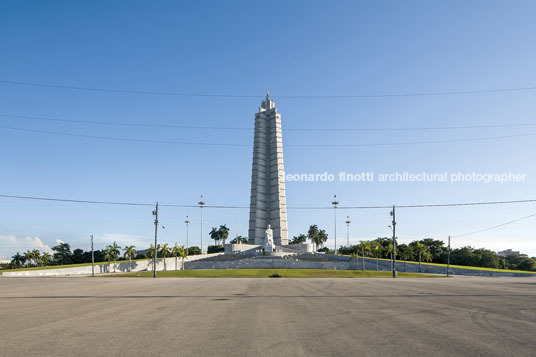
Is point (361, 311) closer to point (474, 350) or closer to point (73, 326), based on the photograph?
point (474, 350)

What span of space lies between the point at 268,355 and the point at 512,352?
16.6 feet

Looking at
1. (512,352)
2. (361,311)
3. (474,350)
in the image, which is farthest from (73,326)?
(512,352)

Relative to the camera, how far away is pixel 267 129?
109938mm

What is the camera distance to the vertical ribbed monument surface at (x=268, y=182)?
10181 cm

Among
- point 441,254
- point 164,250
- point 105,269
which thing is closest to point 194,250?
point 164,250

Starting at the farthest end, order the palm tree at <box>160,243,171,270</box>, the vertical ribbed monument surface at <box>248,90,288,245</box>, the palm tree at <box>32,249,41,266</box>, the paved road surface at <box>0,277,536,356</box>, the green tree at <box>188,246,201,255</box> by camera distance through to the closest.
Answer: the green tree at <box>188,246,201,255</box>
the vertical ribbed monument surface at <box>248,90,288,245</box>
the palm tree at <box>32,249,41,266</box>
the palm tree at <box>160,243,171,270</box>
the paved road surface at <box>0,277,536,356</box>

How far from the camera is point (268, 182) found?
10700 cm

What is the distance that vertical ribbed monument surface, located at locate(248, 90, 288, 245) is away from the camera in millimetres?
101812

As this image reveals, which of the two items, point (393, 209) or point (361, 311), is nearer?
point (361, 311)

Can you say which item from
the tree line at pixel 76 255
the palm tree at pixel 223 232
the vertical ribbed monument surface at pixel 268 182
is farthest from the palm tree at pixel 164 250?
the palm tree at pixel 223 232

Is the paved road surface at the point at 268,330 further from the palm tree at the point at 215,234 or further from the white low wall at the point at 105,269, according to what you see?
the palm tree at the point at 215,234

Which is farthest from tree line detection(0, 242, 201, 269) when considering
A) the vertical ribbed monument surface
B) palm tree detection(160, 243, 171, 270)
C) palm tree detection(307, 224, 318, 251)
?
palm tree detection(307, 224, 318, 251)

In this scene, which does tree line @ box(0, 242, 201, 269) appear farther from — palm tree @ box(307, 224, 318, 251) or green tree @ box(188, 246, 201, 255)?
palm tree @ box(307, 224, 318, 251)

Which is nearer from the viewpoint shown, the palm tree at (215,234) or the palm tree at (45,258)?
the palm tree at (45,258)
